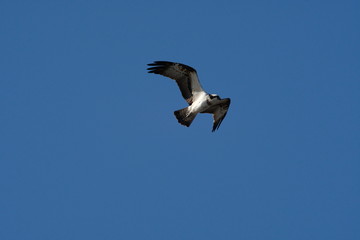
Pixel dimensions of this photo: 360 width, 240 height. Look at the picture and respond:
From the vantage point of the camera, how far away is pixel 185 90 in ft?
92.7

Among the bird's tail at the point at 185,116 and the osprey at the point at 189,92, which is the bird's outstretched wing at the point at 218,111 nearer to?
the osprey at the point at 189,92

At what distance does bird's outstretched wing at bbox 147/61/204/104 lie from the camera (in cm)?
2765

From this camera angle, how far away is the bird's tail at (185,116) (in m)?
28.1

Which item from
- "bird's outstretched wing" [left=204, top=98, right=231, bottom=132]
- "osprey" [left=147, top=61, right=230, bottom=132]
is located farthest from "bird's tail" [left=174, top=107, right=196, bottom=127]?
"bird's outstretched wing" [left=204, top=98, right=231, bottom=132]

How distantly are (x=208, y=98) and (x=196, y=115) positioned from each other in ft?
2.61

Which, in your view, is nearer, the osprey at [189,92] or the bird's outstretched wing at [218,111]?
the osprey at [189,92]

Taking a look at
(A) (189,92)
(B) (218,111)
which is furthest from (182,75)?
(B) (218,111)

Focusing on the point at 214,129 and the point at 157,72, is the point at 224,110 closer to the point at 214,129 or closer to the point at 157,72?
the point at 214,129

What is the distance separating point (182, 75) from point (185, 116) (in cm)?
143

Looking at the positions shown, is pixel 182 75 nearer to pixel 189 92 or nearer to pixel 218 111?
pixel 189 92

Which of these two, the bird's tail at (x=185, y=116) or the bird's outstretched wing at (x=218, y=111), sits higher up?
the bird's outstretched wing at (x=218, y=111)

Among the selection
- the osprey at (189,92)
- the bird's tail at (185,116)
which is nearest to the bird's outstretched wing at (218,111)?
the osprey at (189,92)

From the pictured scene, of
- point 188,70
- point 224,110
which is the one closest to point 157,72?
point 188,70

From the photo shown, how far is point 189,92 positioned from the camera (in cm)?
2823
